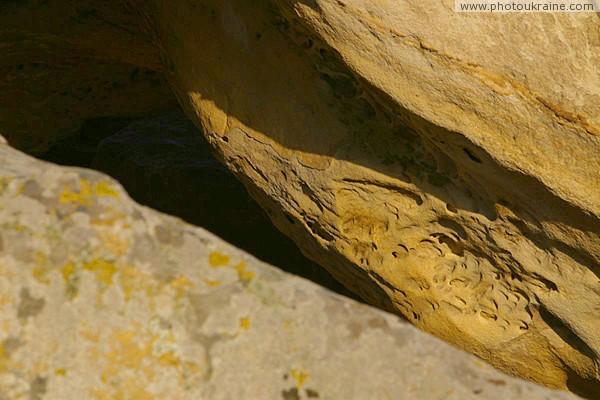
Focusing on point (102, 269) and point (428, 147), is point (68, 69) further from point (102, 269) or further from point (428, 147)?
point (102, 269)

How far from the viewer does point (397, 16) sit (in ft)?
5.68

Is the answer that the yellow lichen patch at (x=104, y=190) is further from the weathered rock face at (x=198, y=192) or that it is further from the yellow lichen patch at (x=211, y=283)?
the weathered rock face at (x=198, y=192)

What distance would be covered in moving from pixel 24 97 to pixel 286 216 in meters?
1.44

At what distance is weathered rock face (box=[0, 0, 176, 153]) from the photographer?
9.43ft

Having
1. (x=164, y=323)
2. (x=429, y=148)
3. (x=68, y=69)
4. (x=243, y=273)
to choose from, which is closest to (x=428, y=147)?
(x=429, y=148)

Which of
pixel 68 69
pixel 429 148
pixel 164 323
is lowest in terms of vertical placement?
pixel 68 69

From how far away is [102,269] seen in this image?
970 millimetres

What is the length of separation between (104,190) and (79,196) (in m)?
0.03

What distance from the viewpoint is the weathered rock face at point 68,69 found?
9.43ft

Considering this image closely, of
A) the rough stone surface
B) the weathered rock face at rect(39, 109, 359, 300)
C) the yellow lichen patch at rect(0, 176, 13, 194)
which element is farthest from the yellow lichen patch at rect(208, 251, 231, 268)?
the weathered rock face at rect(39, 109, 359, 300)

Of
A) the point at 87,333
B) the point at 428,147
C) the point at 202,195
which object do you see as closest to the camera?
the point at 87,333

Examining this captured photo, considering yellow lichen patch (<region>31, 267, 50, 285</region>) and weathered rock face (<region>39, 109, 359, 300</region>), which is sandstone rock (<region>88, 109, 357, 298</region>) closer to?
weathered rock face (<region>39, 109, 359, 300</region>)

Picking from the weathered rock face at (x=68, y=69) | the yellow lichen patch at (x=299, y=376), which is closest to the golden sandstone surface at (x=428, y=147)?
the weathered rock face at (x=68, y=69)

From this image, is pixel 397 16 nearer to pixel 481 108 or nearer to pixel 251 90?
pixel 481 108
